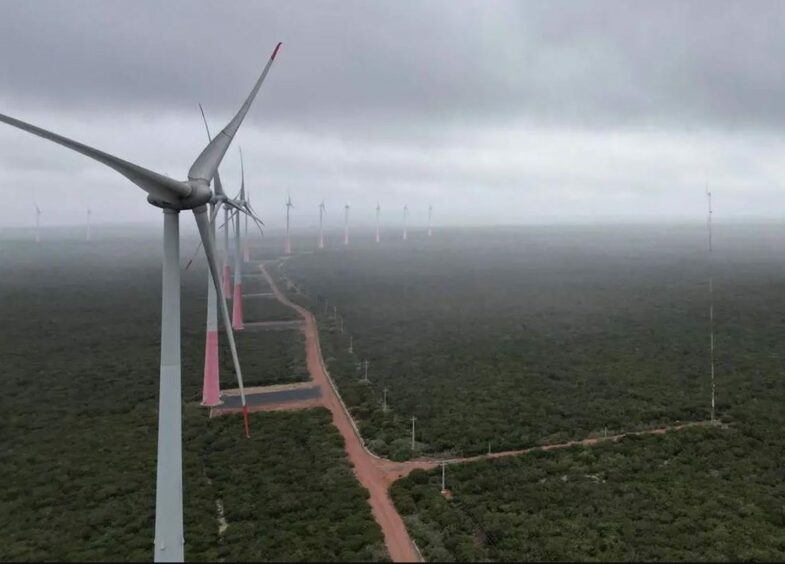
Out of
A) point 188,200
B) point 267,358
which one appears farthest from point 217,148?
point 267,358

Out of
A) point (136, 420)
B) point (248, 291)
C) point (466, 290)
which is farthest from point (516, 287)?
point (136, 420)

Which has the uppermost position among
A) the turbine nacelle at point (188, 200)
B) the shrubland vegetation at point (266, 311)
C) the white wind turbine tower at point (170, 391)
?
the turbine nacelle at point (188, 200)

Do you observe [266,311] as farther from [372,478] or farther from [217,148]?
[217,148]

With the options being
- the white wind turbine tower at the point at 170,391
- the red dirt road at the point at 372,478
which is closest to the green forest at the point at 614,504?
the red dirt road at the point at 372,478

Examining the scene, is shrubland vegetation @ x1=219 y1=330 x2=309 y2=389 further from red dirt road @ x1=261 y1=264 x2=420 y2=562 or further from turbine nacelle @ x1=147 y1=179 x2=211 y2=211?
turbine nacelle @ x1=147 y1=179 x2=211 y2=211

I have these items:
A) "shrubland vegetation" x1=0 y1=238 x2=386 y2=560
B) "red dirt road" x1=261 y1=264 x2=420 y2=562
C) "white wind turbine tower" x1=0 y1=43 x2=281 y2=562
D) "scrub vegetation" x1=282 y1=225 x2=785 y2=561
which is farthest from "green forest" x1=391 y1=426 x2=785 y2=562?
"white wind turbine tower" x1=0 y1=43 x2=281 y2=562

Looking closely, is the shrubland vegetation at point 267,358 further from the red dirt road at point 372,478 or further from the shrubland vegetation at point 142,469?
the red dirt road at point 372,478
